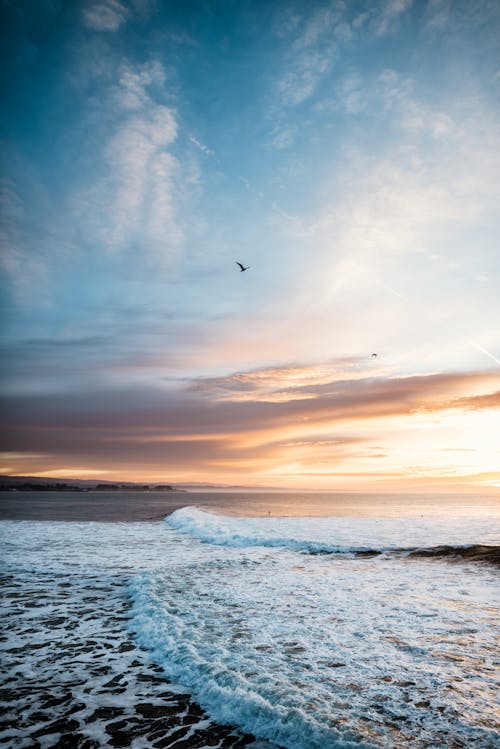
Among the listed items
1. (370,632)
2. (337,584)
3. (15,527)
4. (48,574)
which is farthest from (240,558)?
(15,527)

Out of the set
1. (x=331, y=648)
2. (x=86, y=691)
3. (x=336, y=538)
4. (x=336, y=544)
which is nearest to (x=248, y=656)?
(x=331, y=648)

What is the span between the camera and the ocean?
552 centimetres

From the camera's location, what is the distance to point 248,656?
25.8ft

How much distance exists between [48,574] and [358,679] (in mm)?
13104

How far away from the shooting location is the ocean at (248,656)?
552 cm

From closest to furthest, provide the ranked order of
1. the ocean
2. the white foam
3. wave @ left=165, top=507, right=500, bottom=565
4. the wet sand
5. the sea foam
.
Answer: the wet sand → the ocean → the sea foam → wave @ left=165, top=507, right=500, bottom=565 → the white foam

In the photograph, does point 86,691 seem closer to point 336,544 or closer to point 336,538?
point 336,544

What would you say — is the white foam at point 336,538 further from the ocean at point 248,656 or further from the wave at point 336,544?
the ocean at point 248,656

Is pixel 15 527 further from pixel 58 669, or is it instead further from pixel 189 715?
pixel 189 715

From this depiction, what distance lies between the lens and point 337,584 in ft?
46.7

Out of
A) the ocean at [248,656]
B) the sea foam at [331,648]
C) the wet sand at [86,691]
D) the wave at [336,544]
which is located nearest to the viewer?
the wet sand at [86,691]

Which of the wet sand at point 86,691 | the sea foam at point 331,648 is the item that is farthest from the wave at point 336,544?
the wet sand at point 86,691

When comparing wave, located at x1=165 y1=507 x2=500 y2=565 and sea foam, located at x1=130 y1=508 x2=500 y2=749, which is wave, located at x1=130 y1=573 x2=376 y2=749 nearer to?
sea foam, located at x1=130 y1=508 x2=500 y2=749

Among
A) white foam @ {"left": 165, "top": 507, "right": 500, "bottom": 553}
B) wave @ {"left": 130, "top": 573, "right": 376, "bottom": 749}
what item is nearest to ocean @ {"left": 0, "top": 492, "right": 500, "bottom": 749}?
wave @ {"left": 130, "top": 573, "right": 376, "bottom": 749}
